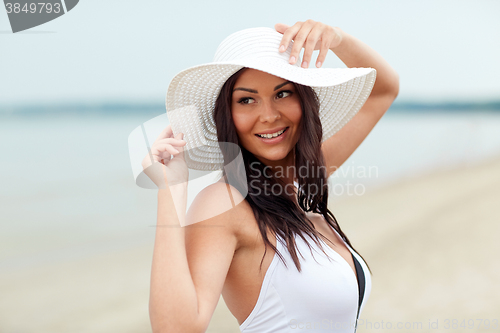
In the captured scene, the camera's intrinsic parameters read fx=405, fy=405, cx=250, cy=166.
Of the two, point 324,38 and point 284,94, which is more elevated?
point 324,38

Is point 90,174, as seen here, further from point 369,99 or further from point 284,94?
point 284,94

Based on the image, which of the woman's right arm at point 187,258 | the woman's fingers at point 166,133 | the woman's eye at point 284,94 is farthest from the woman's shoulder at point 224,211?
the woman's eye at point 284,94

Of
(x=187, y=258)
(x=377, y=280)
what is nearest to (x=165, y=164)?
(x=187, y=258)

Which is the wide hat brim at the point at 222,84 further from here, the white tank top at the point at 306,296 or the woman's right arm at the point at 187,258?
the white tank top at the point at 306,296

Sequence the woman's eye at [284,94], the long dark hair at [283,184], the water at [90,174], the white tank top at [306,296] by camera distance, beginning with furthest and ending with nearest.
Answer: the water at [90,174] → the woman's eye at [284,94] → the long dark hair at [283,184] → the white tank top at [306,296]

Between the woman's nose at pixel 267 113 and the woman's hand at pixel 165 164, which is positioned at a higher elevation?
the woman's nose at pixel 267 113

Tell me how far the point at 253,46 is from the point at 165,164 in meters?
0.58

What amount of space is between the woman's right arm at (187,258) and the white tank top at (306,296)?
0.22 m

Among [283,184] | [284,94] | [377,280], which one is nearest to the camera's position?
[284,94]

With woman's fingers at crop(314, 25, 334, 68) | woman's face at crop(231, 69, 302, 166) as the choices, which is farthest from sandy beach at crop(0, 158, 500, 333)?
woman's fingers at crop(314, 25, 334, 68)

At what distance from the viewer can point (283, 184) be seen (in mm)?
1906

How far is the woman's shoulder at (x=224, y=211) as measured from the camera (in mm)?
1414

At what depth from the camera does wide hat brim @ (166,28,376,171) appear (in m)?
1.53

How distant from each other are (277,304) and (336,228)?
530 mm
